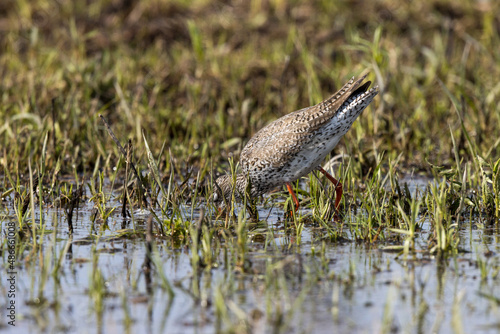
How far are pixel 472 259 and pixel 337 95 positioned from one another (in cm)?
230

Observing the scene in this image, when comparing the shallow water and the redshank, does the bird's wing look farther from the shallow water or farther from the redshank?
the shallow water

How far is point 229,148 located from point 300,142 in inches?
89.6

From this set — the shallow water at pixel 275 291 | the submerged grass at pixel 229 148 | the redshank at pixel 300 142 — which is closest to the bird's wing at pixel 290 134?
the redshank at pixel 300 142

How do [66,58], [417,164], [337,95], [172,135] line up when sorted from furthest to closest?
[66,58] < [172,135] < [417,164] < [337,95]

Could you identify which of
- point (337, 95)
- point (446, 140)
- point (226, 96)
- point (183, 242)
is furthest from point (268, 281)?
point (226, 96)

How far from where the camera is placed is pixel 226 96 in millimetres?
10680

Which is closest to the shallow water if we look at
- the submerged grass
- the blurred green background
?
the submerged grass

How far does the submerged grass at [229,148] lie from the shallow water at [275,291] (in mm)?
25

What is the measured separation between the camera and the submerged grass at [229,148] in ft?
17.1

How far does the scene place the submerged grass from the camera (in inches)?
205

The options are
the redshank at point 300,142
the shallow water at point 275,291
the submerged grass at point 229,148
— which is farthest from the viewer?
the redshank at point 300,142

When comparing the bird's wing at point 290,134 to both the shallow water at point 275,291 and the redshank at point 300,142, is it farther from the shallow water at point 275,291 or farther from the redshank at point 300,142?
the shallow water at point 275,291

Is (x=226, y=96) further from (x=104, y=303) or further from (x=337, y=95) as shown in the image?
(x=104, y=303)

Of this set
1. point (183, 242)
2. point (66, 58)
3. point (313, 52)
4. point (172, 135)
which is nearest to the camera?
point (183, 242)
